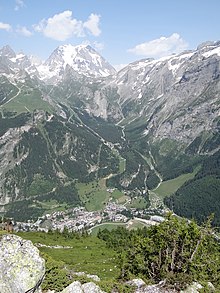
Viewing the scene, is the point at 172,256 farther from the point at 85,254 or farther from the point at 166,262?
the point at 85,254

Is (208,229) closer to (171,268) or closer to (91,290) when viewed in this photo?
(171,268)

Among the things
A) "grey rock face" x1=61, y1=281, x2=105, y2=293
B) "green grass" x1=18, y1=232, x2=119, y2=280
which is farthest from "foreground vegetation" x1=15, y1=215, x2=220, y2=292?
"green grass" x1=18, y1=232, x2=119, y2=280

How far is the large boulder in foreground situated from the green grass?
36781 mm

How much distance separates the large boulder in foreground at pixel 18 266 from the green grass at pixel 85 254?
36781 mm

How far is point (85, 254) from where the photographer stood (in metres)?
119

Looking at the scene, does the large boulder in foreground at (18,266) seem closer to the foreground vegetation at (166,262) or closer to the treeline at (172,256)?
the foreground vegetation at (166,262)

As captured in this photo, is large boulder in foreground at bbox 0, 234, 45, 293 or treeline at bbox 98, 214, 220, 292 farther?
treeline at bbox 98, 214, 220, 292

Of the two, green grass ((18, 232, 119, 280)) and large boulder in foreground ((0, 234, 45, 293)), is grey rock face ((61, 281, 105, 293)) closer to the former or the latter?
large boulder in foreground ((0, 234, 45, 293))

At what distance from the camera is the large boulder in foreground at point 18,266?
3441 centimetres

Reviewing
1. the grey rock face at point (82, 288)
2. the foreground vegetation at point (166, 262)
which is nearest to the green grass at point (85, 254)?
the foreground vegetation at point (166, 262)

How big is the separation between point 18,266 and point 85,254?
8720cm

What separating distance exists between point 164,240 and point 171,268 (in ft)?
24.0

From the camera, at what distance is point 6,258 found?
35.6m

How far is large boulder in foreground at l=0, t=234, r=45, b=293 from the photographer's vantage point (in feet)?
113
